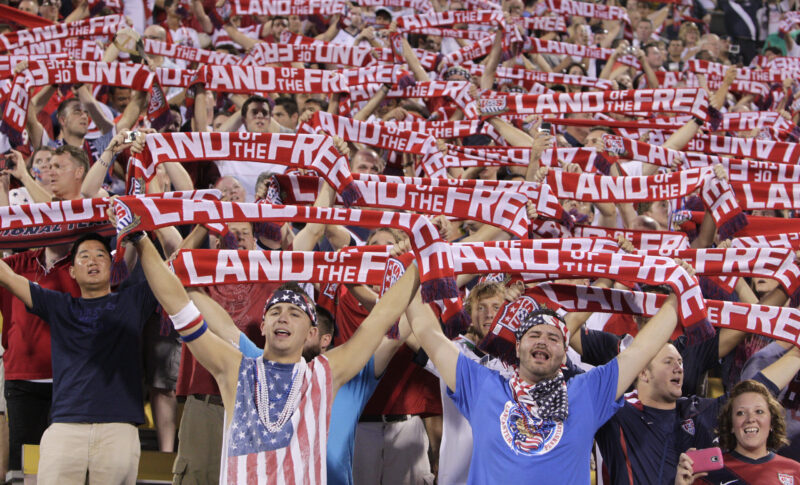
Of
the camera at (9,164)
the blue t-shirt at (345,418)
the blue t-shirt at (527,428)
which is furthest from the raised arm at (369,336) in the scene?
the camera at (9,164)

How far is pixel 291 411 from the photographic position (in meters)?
4.69

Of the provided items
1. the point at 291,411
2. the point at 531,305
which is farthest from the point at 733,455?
the point at 291,411

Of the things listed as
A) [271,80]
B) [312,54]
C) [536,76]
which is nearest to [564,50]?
[536,76]

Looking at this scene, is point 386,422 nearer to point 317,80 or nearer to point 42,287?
point 42,287

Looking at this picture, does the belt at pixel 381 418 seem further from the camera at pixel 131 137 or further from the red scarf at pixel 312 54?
the red scarf at pixel 312 54

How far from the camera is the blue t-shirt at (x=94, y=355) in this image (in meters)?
5.65

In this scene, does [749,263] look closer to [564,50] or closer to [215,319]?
[215,319]

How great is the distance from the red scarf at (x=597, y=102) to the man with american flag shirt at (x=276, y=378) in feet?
13.6

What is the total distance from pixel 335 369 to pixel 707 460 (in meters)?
2.01

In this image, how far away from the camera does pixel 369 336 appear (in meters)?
4.99

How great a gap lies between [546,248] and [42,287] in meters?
2.85

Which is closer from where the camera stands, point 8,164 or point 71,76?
point 8,164

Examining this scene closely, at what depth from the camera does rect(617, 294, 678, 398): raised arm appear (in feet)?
16.3

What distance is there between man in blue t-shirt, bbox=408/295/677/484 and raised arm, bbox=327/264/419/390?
7.4 inches
